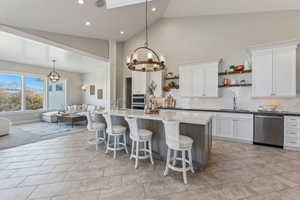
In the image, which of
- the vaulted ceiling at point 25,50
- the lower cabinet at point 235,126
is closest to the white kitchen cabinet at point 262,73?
the lower cabinet at point 235,126

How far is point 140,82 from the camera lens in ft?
20.7

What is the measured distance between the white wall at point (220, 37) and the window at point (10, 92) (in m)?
6.79

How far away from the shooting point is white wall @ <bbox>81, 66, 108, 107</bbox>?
9.78m

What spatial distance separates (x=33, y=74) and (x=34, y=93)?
1081mm

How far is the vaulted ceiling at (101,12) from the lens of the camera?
346 cm

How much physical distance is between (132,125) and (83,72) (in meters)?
9.25

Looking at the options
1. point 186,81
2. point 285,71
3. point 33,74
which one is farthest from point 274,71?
point 33,74

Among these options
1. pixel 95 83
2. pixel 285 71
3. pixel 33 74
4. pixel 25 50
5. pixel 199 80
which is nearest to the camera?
pixel 285 71

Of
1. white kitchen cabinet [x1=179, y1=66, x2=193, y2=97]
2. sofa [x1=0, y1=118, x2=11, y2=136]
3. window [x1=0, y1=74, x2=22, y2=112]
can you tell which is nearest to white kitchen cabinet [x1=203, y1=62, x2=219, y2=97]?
white kitchen cabinet [x1=179, y1=66, x2=193, y2=97]

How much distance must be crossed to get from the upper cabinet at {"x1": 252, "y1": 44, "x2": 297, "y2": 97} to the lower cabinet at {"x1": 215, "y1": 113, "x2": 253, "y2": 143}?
0.85 meters

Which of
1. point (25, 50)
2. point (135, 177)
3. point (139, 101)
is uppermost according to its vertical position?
point (25, 50)

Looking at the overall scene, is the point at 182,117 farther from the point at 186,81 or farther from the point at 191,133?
the point at 186,81

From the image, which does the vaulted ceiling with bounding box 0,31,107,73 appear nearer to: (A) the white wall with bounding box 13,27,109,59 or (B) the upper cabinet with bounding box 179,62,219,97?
(A) the white wall with bounding box 13,27,109,59

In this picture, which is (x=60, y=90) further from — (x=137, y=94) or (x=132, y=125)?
(x=132, y=125)
